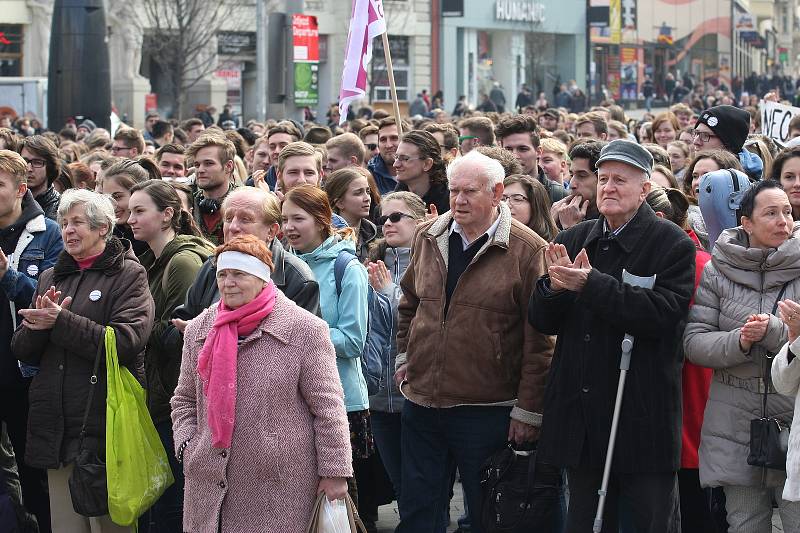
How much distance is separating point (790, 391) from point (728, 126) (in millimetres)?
4236

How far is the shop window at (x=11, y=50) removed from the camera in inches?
1752

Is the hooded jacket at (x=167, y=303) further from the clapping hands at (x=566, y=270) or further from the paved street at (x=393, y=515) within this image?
the clapping hands at (x=566, y=270)

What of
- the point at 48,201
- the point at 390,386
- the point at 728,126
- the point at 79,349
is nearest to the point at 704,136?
the point at 728,126

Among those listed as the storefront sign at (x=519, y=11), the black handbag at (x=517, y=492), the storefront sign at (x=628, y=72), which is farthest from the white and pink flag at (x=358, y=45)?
the storefront sign at (x=628, y=72)

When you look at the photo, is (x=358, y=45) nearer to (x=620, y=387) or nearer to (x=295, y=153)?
(x=295, y=153)

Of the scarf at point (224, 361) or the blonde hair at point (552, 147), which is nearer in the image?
the scarf at point (224, 361)

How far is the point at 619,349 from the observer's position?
238 inches

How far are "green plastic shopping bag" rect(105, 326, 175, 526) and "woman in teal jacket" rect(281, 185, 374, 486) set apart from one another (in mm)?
961

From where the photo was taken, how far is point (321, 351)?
18.7 ft

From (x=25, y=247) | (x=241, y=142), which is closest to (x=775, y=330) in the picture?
(x=25, y=247)

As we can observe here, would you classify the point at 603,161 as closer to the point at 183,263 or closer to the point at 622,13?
the point at 183,263

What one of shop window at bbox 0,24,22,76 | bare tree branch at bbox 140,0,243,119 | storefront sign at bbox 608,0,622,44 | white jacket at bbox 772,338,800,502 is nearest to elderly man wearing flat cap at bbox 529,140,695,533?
white jacket at bbox 772,338,800,502

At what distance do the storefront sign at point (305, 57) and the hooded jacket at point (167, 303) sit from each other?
13.1 m

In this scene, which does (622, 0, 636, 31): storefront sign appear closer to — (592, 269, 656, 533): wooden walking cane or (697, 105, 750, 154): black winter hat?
(697, 105, 750, 154): black winter hat
